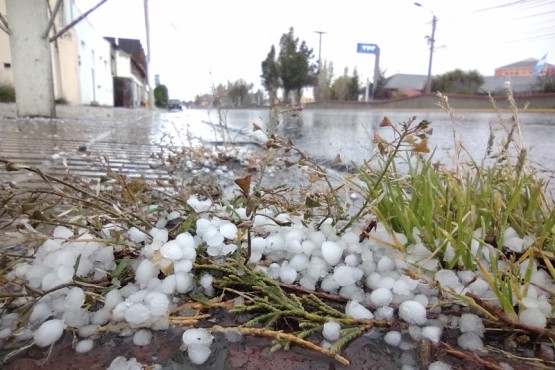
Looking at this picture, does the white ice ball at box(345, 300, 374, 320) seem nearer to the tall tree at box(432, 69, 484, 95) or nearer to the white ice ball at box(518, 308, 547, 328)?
the white ice ball at box(518, 308, 547, 328)

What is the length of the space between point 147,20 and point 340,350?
99.3ft

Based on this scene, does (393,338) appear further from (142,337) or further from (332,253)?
(142,337)

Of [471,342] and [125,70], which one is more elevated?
[125,70]

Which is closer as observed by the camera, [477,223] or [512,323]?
[512,323]

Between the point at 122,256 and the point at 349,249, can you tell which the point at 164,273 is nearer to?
the point at 122,256

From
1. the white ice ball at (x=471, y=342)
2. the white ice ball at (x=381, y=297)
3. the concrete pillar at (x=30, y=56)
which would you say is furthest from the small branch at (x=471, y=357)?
the concrete pillar at (x=30, y=56)

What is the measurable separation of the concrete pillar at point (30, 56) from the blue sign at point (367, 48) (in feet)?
103

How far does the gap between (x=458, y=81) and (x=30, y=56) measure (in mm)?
34540

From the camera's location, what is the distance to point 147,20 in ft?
89.4

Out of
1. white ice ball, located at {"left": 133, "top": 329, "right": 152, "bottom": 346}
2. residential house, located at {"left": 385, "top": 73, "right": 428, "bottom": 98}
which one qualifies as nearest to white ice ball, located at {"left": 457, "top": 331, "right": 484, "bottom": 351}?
white ice ball, located at {"left": 133, "top": 329, "right": 152, "bottom": 346}

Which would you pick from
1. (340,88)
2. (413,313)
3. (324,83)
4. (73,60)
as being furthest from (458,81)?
(413,313)

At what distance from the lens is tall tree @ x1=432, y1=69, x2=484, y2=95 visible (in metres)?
32.2

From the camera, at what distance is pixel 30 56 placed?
6023 millimetres

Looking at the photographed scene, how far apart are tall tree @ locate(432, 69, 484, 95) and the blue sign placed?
20.8ft
